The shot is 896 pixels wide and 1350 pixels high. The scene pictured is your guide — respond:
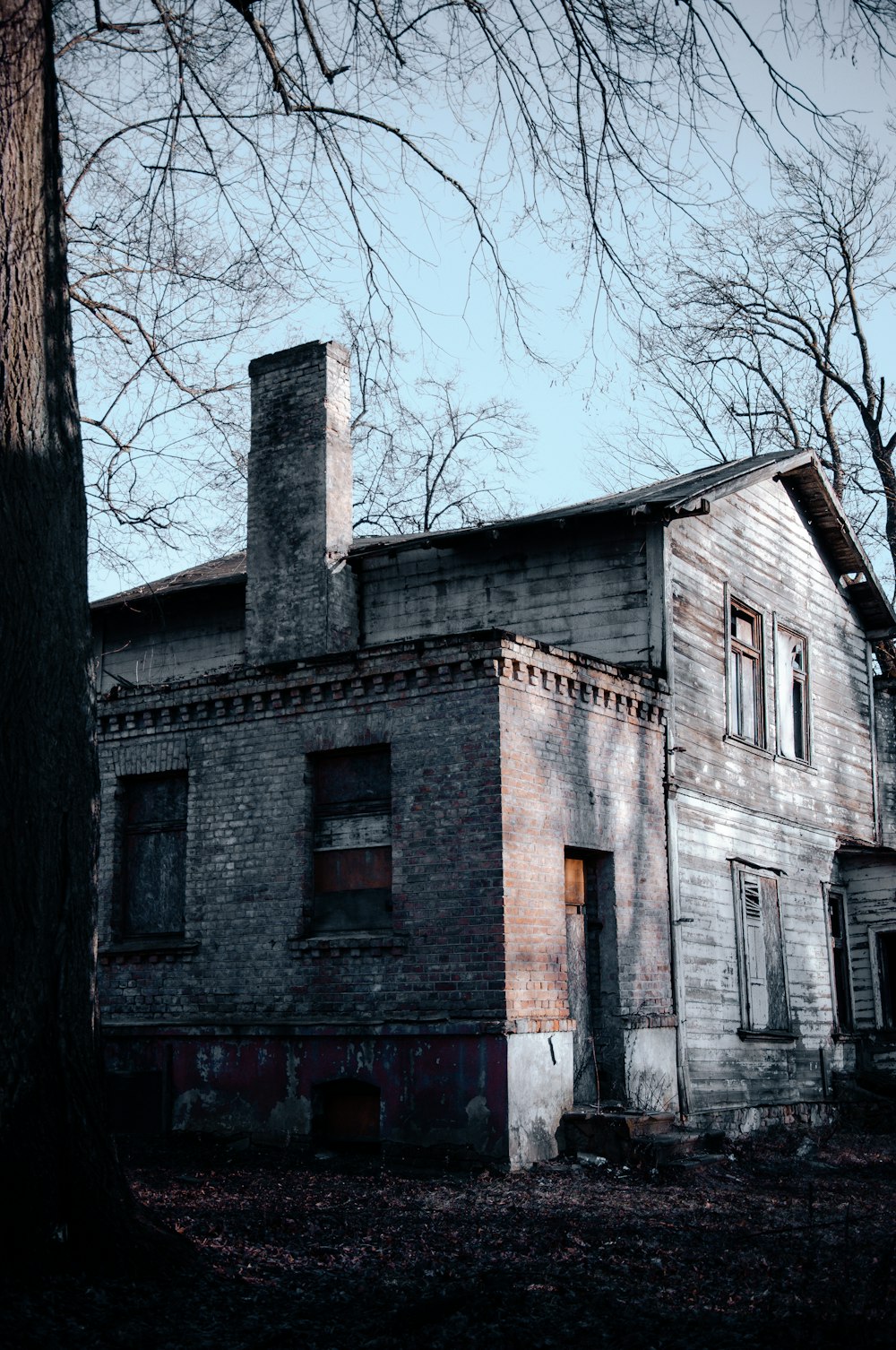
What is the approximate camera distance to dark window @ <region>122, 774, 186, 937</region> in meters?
14.8

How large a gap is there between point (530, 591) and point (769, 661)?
3830 mm

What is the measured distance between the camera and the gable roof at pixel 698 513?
1538cm

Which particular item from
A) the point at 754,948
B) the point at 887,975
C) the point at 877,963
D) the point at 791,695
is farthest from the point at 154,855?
the point at 887,975

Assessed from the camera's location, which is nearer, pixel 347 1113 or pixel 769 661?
pixel 347 1113

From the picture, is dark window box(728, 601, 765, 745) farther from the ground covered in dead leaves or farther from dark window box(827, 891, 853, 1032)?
the ground covered in dead leaves

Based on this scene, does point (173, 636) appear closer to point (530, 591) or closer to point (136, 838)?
point (136, 838)

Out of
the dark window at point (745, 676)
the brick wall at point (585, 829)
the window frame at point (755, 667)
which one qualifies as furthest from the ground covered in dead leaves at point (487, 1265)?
the dark window at point (745, 676)

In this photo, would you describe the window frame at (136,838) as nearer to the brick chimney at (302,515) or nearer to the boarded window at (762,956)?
the brick chimney at (302,515)

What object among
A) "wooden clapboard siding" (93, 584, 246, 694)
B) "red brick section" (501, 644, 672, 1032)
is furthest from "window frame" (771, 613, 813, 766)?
"wooden clapboard siding" (93, 584, 246, 694)

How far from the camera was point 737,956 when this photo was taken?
16141 millimetres

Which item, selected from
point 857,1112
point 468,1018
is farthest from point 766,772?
point 468,1018

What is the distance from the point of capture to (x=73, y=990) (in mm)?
6609

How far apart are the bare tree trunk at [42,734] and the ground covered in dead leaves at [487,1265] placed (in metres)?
0.47

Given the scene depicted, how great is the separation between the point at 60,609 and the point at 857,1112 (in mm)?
14551
